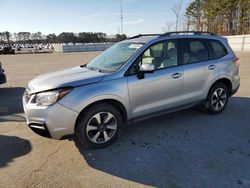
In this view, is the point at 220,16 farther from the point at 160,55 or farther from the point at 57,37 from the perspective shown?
the point at 57,37

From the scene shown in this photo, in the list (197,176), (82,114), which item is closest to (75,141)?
(82,114)

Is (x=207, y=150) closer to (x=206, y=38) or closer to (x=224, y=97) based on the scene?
(x=224, y=97)

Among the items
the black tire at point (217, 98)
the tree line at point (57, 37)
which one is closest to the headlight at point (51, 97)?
the black tire at point (217, 98)

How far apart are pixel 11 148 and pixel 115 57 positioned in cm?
234

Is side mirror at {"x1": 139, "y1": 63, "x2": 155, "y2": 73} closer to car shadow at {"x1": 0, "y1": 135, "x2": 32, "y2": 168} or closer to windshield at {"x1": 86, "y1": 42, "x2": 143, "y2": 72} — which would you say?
windshield at {"x1": 86, "y1": 42, "x2": 143, "y2": 72}

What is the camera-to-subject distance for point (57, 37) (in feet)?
308

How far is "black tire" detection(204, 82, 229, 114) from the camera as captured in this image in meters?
5.23

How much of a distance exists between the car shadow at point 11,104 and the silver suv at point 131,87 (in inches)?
74.0

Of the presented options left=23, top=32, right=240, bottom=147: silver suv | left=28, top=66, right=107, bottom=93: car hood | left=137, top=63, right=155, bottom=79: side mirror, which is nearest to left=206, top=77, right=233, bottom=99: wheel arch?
left=23, top=32, right=240, bottom=147: silver suv

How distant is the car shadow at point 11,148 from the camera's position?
3.62 metres

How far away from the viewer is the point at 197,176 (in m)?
3.10

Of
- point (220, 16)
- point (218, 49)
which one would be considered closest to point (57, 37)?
point (220, 16)

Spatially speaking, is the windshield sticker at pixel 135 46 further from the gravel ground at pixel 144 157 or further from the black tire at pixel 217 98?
the black tire at pixel 217 98

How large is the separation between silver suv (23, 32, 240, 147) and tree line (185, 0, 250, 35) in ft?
133
